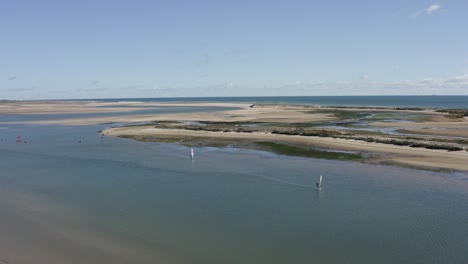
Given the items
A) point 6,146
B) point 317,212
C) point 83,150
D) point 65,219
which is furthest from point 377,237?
point 6,146

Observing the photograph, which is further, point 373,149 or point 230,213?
point 373,149

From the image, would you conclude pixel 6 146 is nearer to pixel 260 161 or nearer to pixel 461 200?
pixel 260 161

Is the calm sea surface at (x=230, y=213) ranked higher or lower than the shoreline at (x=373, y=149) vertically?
lower

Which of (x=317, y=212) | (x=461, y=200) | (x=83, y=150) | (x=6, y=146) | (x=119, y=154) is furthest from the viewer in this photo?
(x=6, y=146)

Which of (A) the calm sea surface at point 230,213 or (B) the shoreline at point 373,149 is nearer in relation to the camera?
(A) the calm sea surface at point 230,213

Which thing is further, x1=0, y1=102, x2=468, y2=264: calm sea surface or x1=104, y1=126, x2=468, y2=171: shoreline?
x1=104, y1=126, x2=468, y2=171: shoreline

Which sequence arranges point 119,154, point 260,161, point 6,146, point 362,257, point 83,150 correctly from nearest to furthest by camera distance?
point 362,257 < point 260,161 < point 119,154 < point 83,150 < point 6,146

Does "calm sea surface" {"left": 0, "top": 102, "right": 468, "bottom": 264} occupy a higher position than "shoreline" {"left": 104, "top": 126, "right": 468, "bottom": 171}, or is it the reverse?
"shoreline" {"left": 104, "top": 126, "right": 468, "bottom": 171}

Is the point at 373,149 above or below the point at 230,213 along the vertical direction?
above
